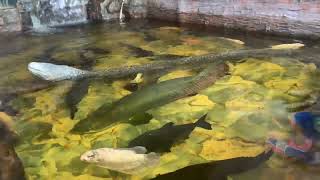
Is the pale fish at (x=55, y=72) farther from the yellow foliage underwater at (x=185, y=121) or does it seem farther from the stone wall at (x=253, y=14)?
the stone wall at (x=253, y=14)

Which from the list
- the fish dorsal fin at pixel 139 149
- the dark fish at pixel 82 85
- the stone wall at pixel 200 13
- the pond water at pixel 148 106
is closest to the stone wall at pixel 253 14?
the stone wall at pixel 200 13

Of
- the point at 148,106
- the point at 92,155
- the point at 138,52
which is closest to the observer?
the point at 92,155

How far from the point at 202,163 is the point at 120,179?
0.97 feet

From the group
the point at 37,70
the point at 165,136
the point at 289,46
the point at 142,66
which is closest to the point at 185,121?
the point at 165,136

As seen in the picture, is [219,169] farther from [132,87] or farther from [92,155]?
[132,87]

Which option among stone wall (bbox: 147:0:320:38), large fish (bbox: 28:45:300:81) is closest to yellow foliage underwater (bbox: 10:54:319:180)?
large fish (bbox: 28:45:300:81)

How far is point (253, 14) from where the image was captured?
3.28 m

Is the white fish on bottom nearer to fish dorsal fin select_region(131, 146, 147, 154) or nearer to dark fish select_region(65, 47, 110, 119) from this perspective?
fish dorsal fin select_region(131, 146, 147, 154)

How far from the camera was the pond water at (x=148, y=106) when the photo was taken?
1.48 metres

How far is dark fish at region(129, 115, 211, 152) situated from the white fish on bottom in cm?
4

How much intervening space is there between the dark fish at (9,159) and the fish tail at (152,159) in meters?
0.43

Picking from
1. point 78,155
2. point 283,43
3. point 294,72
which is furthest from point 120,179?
point 283,43

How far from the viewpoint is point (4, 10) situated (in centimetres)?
369

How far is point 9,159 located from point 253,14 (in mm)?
2366
